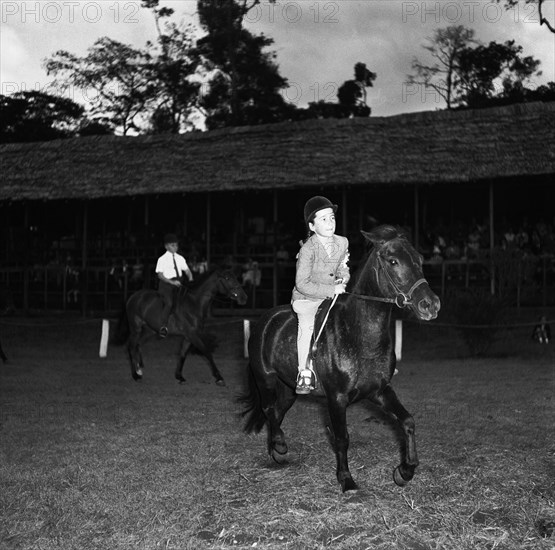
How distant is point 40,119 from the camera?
42.0 meters

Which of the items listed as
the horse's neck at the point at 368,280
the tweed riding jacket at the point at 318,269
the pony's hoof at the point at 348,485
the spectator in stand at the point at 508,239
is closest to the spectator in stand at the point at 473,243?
the spectator in stand at the point at 508,239

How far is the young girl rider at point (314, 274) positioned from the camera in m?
5.88

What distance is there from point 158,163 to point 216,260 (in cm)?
381

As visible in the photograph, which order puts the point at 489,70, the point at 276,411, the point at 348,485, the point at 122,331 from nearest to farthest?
the point at 348,485 < the point at 276,411 < the point at 122,331 < the point at 489,70

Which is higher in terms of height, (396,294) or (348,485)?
(396,294)

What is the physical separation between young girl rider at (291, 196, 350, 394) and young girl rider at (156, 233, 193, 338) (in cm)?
740

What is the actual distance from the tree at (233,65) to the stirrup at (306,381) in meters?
36.7

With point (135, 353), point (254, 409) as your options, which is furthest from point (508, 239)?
point (254, 409)

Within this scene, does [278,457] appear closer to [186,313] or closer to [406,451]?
[406,451]

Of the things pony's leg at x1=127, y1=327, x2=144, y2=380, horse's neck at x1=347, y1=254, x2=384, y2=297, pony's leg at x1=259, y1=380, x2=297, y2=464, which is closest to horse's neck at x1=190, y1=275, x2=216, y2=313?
pony's leg at x1=127, y1=327, x2=144, y2=380

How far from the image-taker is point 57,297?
25.9 meters

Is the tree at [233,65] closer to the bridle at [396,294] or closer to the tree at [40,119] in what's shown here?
the tree at [40,119]

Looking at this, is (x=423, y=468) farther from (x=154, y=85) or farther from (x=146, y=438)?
(x=154, y=85)

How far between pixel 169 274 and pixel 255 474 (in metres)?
7.65
